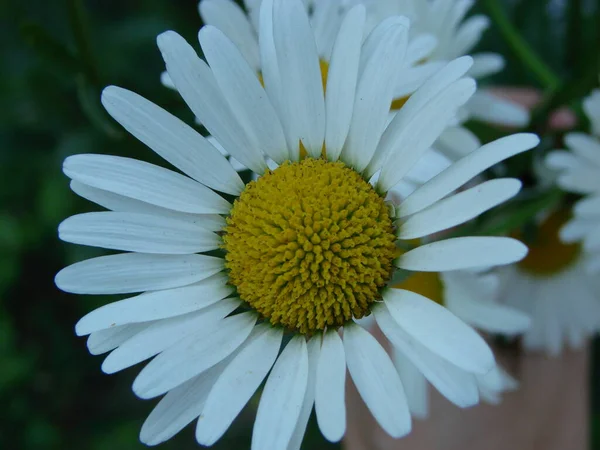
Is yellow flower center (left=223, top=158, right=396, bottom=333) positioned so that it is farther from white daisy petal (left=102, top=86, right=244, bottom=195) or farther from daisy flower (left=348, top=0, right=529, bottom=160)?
daisy flower (left=348, top=0, right=529, bottom=160)

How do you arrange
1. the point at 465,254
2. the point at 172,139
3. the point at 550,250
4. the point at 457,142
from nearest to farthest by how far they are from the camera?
the point at 465,254, the point at 172,139, the point at 457,142, the point at 550,250

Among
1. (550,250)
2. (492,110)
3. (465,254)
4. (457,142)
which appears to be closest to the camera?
(465,254)

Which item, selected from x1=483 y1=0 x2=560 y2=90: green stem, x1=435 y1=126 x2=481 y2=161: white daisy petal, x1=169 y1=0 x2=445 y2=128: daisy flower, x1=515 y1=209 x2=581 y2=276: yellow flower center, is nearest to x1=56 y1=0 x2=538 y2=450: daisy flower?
x1=169 y1=0 x2=445 y2=128: daisy flower

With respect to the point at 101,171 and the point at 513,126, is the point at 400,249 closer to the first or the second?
the point at 101,171

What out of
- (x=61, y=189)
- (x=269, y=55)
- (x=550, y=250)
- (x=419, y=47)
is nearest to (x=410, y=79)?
(x=419, y=47)

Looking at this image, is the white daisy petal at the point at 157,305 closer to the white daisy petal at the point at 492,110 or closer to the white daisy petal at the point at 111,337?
the white daisy petal at the point at 111,337

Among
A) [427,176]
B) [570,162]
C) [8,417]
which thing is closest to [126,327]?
[427,176]

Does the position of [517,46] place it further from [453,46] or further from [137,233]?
[137,233]
